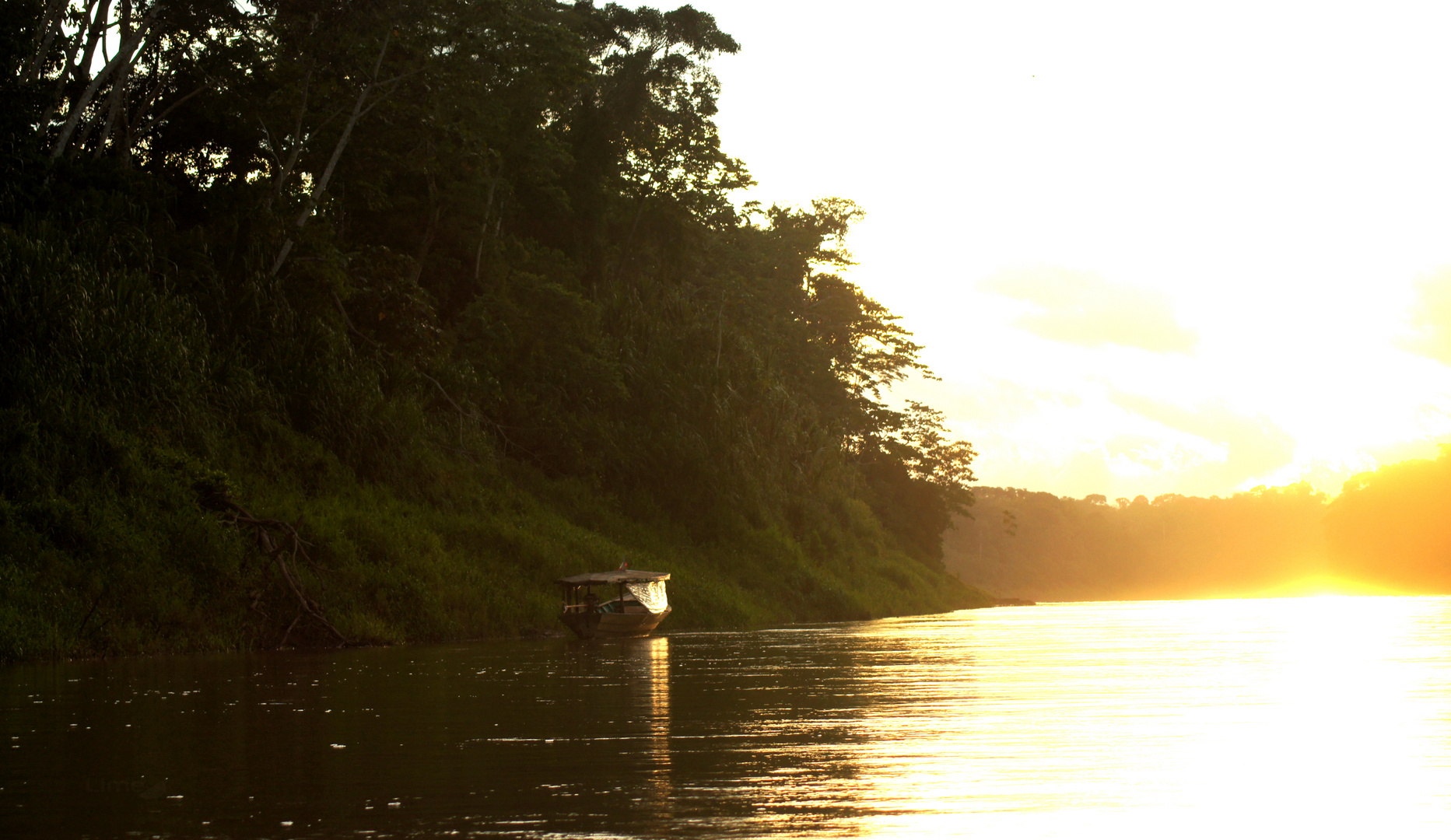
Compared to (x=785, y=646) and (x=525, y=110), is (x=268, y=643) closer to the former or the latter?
(x=785, y=646)

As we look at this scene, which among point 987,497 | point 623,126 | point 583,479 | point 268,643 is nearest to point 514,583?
point 268,643

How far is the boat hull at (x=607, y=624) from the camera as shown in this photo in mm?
30219

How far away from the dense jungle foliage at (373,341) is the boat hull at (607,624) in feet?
8.73

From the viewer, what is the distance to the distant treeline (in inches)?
4830

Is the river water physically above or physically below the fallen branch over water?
below

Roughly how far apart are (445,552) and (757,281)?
40.7 metres

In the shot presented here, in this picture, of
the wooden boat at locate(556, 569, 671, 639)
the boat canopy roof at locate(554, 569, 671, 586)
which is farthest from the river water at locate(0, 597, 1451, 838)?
the wooden boat at locate(556, 569, 671, 639)

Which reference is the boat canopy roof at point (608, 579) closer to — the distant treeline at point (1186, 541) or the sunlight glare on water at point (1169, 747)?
the sunlight glare on water at point (1169, 747)

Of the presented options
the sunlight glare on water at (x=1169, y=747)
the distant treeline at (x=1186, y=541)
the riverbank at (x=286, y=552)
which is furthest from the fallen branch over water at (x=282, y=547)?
the distant treeline at (x=1186, y=541)

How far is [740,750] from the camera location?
9.56 metres

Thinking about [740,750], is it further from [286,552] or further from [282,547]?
[286,552]

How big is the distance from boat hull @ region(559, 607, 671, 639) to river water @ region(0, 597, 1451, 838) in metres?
10.4

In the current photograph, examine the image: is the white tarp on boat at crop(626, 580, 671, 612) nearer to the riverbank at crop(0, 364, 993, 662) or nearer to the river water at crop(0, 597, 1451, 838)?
the riverbank at crop(0, 364, 993, 662)

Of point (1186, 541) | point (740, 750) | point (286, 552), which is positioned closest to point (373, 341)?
point (286, 552)
